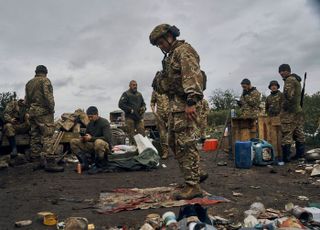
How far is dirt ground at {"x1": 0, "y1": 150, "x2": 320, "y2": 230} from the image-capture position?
4.40 meters

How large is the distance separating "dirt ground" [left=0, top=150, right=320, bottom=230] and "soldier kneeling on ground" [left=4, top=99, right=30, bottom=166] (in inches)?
34.5

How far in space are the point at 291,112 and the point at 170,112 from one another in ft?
16.6

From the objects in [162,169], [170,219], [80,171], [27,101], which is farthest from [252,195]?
[27,101]

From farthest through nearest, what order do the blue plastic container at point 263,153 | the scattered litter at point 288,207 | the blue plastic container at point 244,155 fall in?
the blue plastic container at point 263,153
the blue plastic container at point 244,155
the scattered litter at point 288,207

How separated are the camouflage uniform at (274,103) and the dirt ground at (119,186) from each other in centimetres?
194

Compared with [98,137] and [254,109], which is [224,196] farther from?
[254,109]

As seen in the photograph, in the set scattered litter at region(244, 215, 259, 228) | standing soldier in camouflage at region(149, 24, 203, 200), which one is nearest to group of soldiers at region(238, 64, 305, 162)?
standing soldier in camouflage at region(149, 24, 203, 200)

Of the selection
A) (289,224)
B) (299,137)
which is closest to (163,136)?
(299,137)

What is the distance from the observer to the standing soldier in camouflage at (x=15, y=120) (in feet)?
32.4

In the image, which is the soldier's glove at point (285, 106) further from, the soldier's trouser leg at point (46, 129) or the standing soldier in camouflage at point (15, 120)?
the standing soldier in camouflage at point (15, 120)

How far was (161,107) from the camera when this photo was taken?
1020 cm

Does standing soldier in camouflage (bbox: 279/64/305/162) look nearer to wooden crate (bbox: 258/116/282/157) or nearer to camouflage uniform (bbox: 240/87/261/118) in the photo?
wooden crate (bbox: 258/116/282/157)

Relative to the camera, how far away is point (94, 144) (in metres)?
8.29

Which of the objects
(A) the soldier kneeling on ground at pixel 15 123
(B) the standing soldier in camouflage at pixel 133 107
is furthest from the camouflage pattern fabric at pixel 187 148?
(A) the soldier kneeling on ground at pixel 15 123
